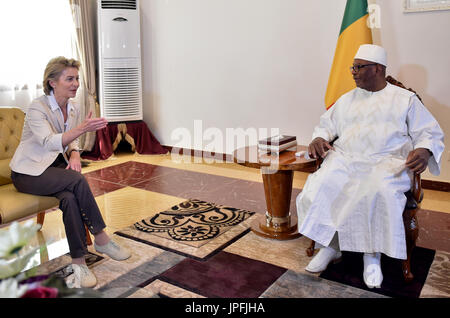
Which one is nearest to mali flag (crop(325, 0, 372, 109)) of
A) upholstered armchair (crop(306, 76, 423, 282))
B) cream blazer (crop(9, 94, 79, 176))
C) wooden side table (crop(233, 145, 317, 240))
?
wooden side table (crop(233, 145, 317, 240))

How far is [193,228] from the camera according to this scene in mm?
2947

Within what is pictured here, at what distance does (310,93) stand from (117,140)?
2392 mm

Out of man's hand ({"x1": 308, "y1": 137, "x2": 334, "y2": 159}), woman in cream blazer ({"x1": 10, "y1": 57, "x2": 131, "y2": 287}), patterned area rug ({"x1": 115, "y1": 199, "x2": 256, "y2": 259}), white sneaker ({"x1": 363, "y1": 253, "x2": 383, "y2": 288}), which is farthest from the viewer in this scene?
patterned area rug ({"x1": 115, "y1": 199, "x2": 256, "y2": 259})

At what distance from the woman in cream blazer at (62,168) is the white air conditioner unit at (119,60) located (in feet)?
8.71

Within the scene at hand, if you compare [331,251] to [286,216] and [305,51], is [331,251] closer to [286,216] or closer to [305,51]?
[286,216]

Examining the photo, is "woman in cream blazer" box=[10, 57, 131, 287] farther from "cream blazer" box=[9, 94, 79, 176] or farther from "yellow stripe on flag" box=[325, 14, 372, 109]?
"yellow stripe on flag" box=[325, 14, 372, 109]

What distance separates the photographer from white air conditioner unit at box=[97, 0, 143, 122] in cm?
496

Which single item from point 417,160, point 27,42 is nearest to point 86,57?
point 27,42

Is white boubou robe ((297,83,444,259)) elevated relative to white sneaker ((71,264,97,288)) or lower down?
elevated

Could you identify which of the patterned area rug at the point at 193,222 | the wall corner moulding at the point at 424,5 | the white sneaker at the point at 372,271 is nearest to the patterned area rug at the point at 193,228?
the patterned area rug at the point at 193,222

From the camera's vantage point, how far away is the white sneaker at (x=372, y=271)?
2158 mm

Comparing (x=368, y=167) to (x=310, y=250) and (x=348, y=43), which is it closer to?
(x=310, y=250)

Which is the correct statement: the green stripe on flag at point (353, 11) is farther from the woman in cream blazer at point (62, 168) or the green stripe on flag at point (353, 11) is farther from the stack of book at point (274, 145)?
the woman in cream blazer at point (62, 168)

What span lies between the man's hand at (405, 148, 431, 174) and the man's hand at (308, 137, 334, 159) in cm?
47
